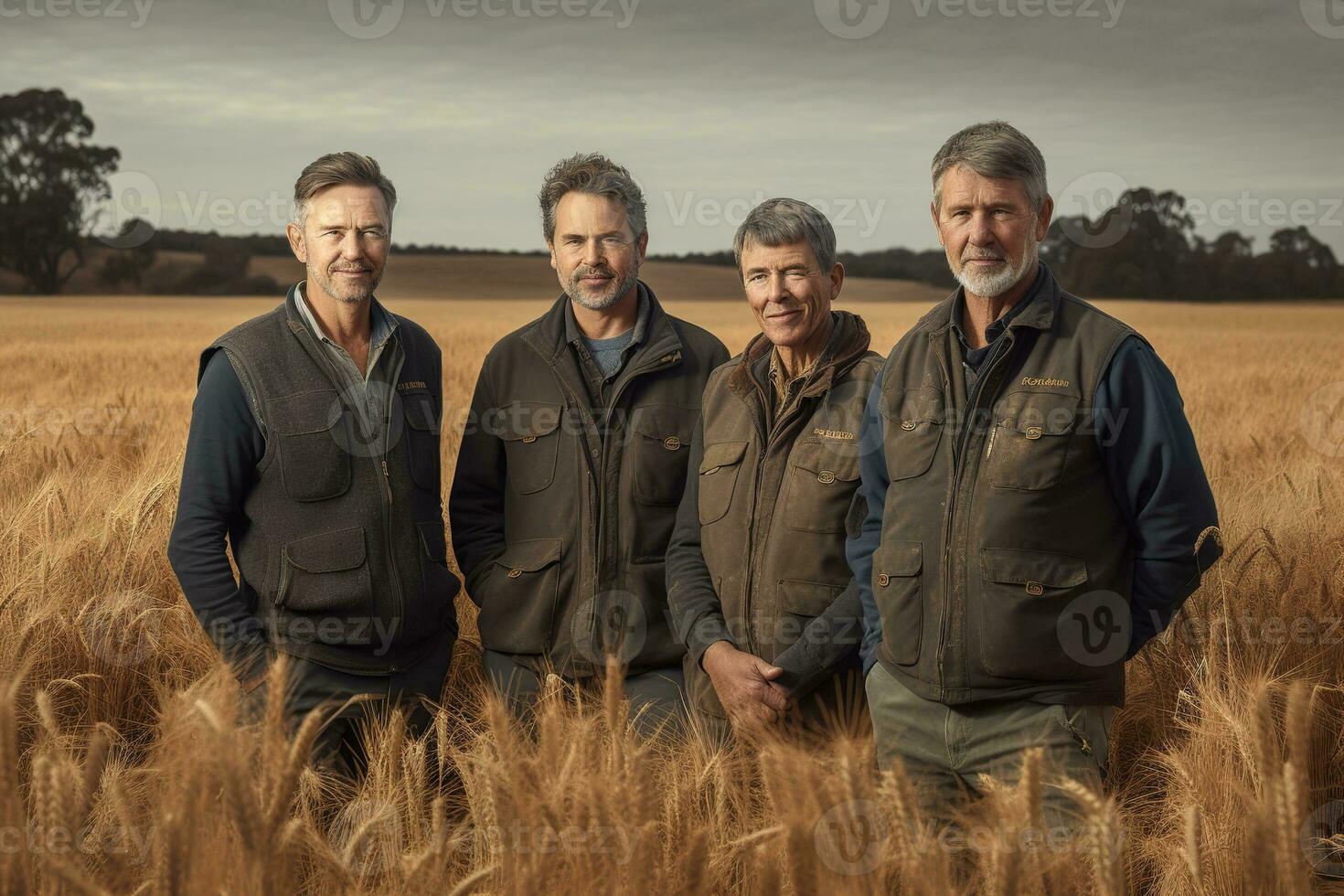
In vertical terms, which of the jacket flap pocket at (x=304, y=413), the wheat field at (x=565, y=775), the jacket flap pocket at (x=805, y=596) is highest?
the jacket flap pocket at (x=304, y=413)

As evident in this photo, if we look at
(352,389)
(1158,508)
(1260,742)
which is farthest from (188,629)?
(1260,742)

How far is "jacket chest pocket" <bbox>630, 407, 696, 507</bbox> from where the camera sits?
347cm

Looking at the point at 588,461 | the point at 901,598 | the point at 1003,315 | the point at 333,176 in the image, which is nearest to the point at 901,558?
the point at 901,598

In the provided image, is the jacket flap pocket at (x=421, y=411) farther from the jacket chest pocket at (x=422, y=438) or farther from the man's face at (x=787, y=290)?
the man's face at (x=787, y=290)

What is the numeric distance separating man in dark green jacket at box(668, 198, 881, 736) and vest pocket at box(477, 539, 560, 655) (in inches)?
17.5

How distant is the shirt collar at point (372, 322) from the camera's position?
10.6 ft

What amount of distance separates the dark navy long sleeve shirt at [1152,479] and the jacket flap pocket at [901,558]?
0.46 meters

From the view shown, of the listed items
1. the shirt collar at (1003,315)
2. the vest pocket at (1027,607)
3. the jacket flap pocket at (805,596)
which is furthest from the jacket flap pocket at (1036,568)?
the jacket flap pocket at (805,596)

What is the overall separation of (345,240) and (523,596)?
1.22 m

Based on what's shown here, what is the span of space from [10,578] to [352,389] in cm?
150

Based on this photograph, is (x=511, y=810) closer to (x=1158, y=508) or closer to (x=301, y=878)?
(x=301, y=878)

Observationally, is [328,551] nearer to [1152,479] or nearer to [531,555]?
[531,555]

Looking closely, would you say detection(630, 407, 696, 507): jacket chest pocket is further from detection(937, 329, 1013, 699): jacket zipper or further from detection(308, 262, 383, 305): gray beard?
detection(937, 329, 1013, 699): jacket zipper

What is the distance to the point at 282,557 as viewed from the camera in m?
3.12
